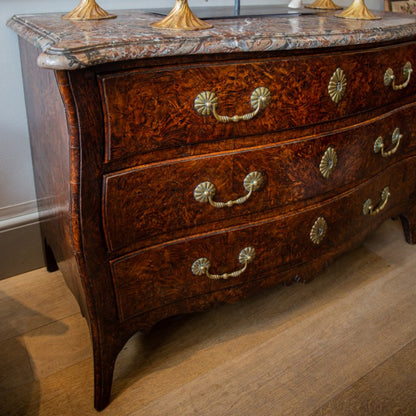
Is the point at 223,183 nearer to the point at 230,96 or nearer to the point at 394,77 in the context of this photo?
the point at 230,96

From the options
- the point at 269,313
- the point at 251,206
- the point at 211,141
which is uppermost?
the point at 211,141

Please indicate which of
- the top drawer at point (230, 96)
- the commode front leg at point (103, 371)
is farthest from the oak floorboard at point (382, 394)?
the top drawer at point (230, 96)

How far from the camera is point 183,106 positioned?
823 millimetres

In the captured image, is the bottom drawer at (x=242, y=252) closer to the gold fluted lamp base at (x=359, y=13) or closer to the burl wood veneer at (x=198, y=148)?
the burl wood veneer at (x=198, y=148)

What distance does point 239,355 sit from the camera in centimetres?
120

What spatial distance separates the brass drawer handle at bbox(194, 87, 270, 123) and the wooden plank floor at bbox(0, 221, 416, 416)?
0.65m

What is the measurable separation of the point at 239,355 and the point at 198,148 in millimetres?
608

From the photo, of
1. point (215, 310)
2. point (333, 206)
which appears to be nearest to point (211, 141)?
point (333, 206)

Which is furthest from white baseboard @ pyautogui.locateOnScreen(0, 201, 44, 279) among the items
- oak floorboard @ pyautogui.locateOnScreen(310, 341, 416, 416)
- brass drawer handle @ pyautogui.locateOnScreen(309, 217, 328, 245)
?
oak floorboard @ pyautogui.locateOnScreen(310, 341, 416, 416)

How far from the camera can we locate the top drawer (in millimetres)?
775

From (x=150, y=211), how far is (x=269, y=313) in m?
0.62

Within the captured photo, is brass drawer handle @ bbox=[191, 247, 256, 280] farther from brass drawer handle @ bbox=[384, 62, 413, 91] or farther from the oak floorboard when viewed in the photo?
brass drawer handle @ bbox=[384, 62, 413, 91]

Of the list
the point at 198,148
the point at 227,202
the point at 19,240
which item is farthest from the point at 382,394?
the point at 19,240

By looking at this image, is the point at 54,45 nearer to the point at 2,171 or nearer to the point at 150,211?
the point at 150,211
